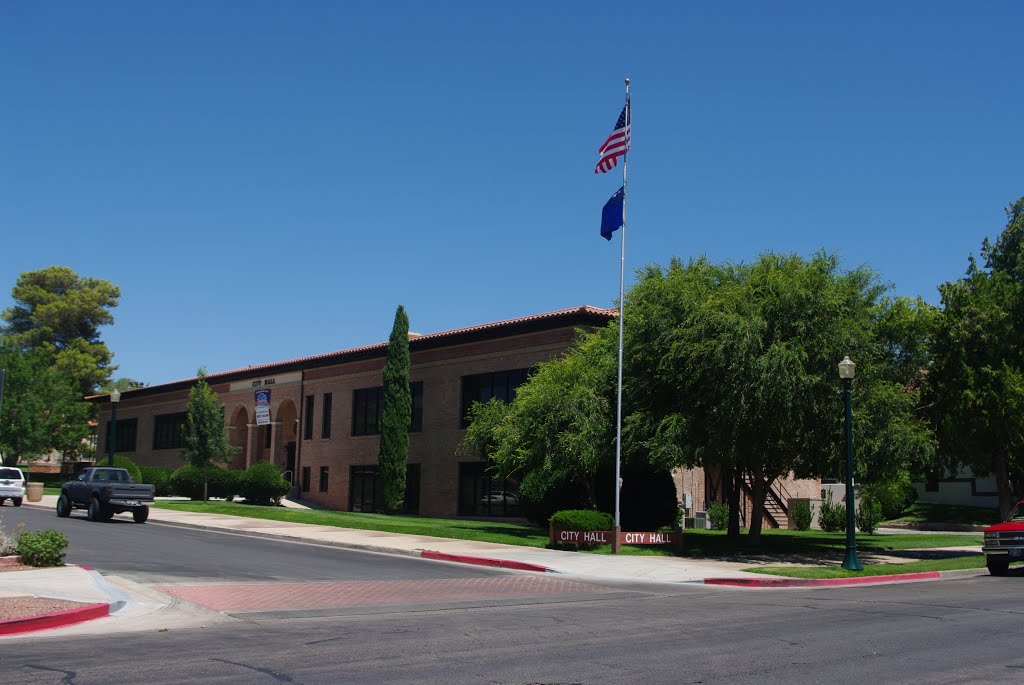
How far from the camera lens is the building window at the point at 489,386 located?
38969mm

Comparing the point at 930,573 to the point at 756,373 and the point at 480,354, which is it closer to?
the point at 756,373

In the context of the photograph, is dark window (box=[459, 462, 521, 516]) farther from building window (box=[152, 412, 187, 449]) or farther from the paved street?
building window (box=[152, 412, 187, 449])

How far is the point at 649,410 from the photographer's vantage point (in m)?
27.4

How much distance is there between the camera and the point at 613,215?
25.9 meters

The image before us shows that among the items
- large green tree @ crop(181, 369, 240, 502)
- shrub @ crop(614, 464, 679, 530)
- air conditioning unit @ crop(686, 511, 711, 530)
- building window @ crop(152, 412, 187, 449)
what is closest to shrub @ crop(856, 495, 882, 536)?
air conditioning unit @ crop(686, 511, 711, 530)

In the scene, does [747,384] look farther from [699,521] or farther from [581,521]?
[699,521]

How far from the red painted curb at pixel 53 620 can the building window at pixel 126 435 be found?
186ft

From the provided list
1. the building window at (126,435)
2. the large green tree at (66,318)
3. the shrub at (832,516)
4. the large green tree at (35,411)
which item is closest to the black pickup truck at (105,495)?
the shrub at (832,516)

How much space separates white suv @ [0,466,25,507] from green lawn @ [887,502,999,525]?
40913 mm

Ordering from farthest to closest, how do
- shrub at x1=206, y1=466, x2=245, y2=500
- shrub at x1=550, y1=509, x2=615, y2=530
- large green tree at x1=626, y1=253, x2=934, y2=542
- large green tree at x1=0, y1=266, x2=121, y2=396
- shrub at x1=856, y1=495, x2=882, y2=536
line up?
large green tree at x1=0, y1=266, x2=121, y2=396
shrub at x1=206, y1=466, x2=245, y2=500
shrub at x1=856, y1=495, x2=882, y2=536
shrub at x1=550, y1=509, x2=615, y2=530
large green tree at x1=626, y1=253, x2=934, y2=542

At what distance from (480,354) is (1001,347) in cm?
1983

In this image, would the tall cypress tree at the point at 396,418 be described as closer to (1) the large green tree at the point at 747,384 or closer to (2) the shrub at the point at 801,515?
(1) the large green tree at the point at 747,384

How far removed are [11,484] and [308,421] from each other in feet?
50.3

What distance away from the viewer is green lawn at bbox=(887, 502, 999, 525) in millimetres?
46719
